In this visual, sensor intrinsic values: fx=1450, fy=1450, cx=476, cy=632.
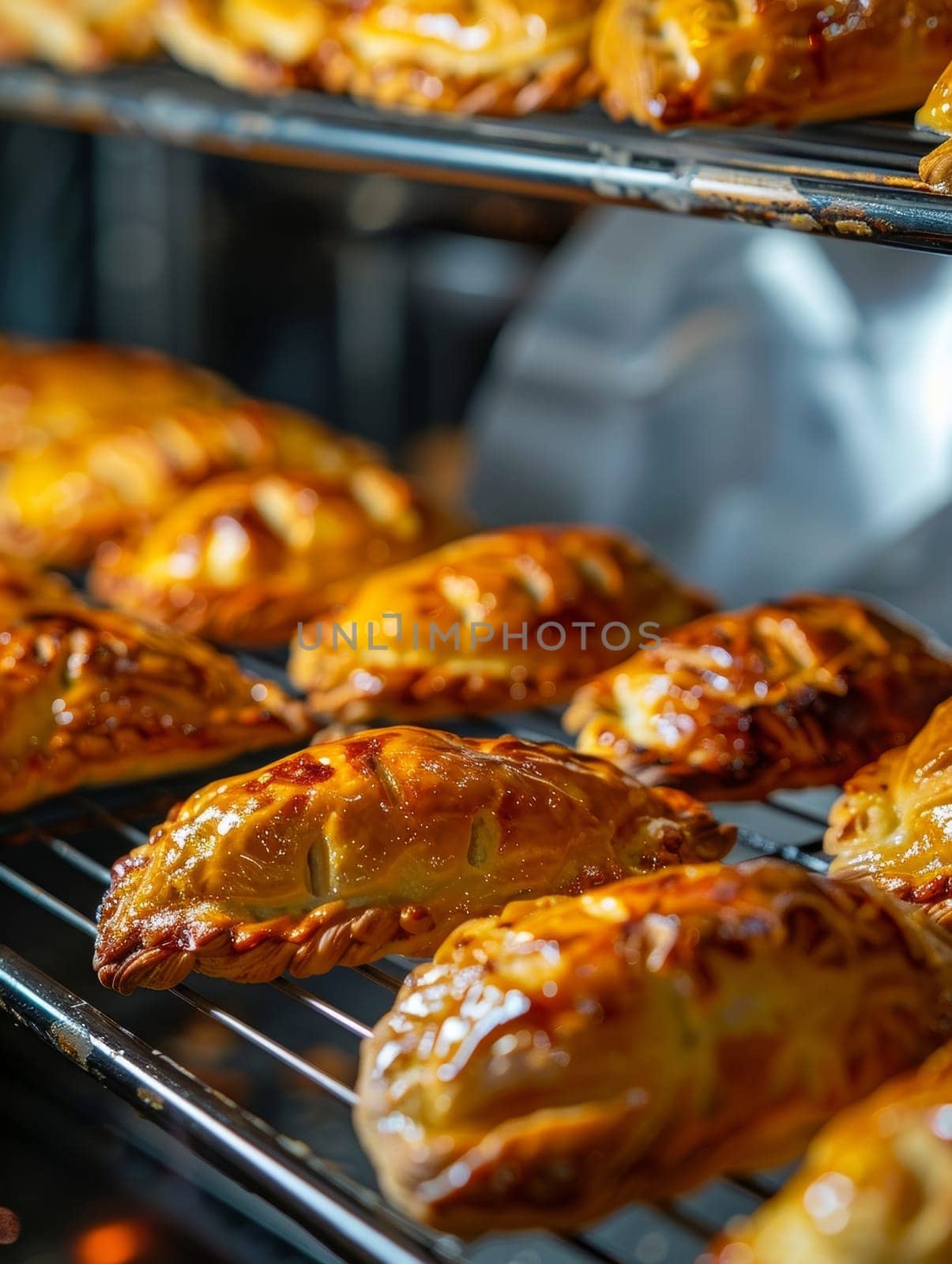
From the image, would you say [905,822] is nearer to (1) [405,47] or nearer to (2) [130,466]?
(1) [405,47]

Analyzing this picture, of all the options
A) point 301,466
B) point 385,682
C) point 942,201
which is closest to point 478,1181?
point 942,201

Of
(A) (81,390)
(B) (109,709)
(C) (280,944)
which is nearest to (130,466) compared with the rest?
(A) (81,390)

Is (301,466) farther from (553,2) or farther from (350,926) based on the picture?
(350,926)

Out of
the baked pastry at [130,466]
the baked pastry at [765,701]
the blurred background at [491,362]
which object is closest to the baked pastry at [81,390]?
the baked pastry at [130,466]

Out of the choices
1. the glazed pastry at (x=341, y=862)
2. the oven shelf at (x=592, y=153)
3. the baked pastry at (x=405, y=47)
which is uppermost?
the baked pastry at (x=405, y=47)

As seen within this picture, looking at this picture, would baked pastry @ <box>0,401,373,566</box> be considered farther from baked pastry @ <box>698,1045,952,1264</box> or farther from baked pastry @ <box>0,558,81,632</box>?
baked pastry @ <box>698,1045,952,1264</box>

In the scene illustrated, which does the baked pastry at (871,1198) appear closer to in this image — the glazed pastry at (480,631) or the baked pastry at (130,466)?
the glazed pastry at (480,631)

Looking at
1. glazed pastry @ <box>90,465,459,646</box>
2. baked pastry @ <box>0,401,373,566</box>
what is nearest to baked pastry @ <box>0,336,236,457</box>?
baked pastry @ <box>0,401,373,566</box>
